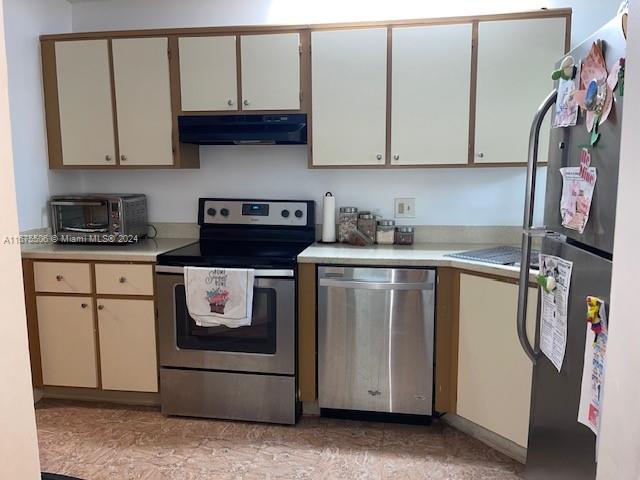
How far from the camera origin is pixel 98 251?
8.92 ft

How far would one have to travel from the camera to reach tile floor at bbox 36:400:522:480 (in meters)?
2.23

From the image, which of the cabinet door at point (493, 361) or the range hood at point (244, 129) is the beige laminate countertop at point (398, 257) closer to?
the cabinet door at point (493, 361)

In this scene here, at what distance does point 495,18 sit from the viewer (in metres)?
2.52

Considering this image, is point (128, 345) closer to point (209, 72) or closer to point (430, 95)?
point (209, 72)

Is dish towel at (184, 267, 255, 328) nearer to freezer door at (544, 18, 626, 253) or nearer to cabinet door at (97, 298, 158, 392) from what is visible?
cabinet door at (97, 298, 158, 392)

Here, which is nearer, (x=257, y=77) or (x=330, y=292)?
(x=330, y=292)

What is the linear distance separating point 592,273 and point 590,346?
0.17 m

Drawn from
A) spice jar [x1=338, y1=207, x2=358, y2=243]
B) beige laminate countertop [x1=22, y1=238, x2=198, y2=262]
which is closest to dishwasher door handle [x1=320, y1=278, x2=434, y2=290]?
spice jar [x1=338, y1=207, x2=358, y2=243]

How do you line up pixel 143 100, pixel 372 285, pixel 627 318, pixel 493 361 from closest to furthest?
pixel 627 318
pixel 493 361
pixel 372 285
pixel 143 100

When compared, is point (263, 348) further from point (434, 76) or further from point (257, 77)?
point (434, 76)

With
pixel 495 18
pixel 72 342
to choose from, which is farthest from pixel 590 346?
pixel 72 342

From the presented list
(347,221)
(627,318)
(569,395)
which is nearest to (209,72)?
(347,221)

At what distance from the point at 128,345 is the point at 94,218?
2.60ft

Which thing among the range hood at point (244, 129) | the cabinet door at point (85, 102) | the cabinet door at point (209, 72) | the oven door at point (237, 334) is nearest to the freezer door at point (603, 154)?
the oven door at point (237, 334)
